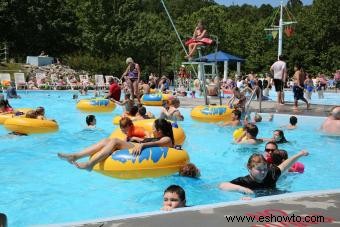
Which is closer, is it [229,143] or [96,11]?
[229,143]

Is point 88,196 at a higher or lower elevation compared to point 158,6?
lower

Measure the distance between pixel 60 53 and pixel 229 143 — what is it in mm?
32529

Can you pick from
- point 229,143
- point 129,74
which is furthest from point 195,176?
point 129,74

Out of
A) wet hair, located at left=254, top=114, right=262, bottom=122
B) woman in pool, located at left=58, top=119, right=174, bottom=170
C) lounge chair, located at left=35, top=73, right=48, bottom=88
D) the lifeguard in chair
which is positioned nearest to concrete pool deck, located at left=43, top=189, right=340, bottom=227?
woman in pool, located at left=58, top=119, right=174, bottom=170

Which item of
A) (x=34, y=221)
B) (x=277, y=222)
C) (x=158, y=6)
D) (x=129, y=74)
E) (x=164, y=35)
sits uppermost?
(x=158, y=6)

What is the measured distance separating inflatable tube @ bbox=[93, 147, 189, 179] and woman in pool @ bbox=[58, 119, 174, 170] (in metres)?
0.07

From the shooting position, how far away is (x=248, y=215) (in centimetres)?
321

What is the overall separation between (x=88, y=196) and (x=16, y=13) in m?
35.2

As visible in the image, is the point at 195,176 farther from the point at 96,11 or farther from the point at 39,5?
the point at 39,5

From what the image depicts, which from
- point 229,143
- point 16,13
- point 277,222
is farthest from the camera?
point 16,13

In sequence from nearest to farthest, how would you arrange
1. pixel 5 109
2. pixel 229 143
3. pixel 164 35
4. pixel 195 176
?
pixel 195 176 → pixel 229 143 → pixel 5 109 → pixel 164 35

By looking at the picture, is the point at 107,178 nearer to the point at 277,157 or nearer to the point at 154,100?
the point at 277,157

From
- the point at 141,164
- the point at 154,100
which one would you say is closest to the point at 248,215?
the point at 141,164

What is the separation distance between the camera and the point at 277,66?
13.2 metres
